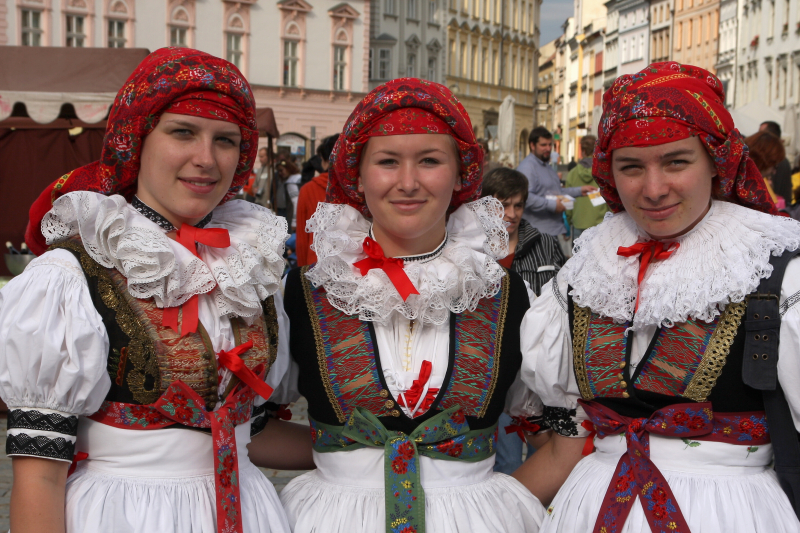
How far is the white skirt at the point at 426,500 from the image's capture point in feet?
7.47

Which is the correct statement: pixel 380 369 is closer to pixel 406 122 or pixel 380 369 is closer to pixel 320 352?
pixel 320 352

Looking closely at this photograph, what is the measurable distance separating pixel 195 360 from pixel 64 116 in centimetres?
657

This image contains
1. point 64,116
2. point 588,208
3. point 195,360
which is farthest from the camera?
point 588,208

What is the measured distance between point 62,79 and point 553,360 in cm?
666

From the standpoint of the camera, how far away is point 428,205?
236 cm

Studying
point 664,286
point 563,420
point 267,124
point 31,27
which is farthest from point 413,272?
point 31,27

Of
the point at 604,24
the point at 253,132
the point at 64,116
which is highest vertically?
the point at 604,24

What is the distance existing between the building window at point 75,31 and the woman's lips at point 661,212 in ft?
93.6

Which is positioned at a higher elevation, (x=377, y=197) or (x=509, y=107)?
(x=509, y=107)

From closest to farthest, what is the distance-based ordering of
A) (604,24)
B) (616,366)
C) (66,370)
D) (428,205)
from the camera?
(66,370) < (616,366) < (428,205) < (604,24)

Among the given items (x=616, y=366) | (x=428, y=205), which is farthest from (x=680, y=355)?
(x=428, y=205)

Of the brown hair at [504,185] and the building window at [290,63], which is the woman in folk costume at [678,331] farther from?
the building window at [290,63]

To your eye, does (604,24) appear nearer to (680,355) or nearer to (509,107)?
(509,107)

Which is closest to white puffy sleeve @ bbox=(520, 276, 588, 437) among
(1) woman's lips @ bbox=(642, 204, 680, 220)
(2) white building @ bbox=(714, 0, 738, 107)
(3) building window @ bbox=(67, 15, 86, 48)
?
(1) woman's lips @ bbox=(642, 204, 680, 220)
